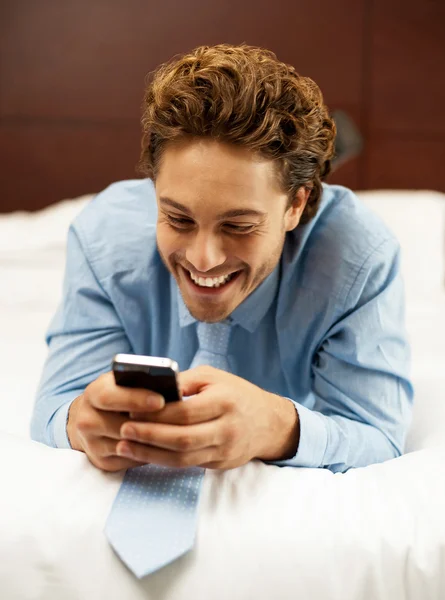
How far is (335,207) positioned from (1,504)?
29.9 inches

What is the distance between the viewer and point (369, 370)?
48.5 inches

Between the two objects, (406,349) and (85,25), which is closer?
(406,349)

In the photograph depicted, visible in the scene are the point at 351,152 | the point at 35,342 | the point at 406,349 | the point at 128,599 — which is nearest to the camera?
the point at 128,599

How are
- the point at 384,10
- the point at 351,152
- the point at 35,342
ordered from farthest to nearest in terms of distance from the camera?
1. the point at 384,10
2. the point at 351,152
3. the point at 35,342

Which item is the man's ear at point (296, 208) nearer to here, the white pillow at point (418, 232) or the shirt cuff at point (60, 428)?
the shirt cuff at point (60, 428)

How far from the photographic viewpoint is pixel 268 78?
3.65 feet

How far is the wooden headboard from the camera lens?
2.51 m

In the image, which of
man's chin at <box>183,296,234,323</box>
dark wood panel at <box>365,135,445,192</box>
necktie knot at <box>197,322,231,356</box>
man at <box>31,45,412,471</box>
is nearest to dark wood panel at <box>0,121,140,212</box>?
dark wood panel at <box>365,135,445,192</box>

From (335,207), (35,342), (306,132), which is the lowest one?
(35,342)

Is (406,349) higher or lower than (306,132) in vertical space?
lower

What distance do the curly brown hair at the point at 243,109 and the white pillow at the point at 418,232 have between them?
3.45 ft

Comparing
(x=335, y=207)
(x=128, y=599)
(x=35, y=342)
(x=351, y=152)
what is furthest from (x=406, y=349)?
(x=351, y=152)

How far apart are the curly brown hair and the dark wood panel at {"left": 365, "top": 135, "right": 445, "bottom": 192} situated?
1605mm

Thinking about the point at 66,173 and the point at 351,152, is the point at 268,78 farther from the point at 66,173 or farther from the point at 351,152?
the point at 66,173
